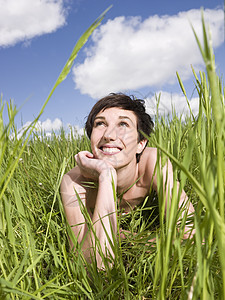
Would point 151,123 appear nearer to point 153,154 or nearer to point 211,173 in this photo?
point 153,154

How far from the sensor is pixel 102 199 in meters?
1.52

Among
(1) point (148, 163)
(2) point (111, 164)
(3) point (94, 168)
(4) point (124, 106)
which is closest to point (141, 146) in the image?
(1) point (148, 163)

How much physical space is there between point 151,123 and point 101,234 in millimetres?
1215

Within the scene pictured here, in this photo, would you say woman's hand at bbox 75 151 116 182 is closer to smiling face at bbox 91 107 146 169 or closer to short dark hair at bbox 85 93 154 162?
smiling face at bbox 91 107 146 169

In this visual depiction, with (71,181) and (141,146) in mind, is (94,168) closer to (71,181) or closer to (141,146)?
(71,181)

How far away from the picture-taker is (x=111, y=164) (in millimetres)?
1801

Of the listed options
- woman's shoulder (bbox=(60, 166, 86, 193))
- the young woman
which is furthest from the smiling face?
woman's shoulder (bbox=(60, 166, 86, 193))

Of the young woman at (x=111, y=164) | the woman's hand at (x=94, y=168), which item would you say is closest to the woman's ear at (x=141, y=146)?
the young woman at (x=111, y=164)

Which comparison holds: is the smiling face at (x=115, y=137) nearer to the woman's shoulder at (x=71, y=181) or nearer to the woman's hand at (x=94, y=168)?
the woman's hand at (x=94, y=168)

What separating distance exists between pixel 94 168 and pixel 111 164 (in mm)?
125

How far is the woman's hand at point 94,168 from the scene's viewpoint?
1677 millimetres

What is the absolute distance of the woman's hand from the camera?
1.68 metres

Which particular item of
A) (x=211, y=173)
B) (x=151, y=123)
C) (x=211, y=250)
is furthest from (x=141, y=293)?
(x=151, y=123)

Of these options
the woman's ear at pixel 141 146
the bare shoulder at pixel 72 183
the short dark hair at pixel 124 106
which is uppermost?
the short dark hair at pixel 124 106
